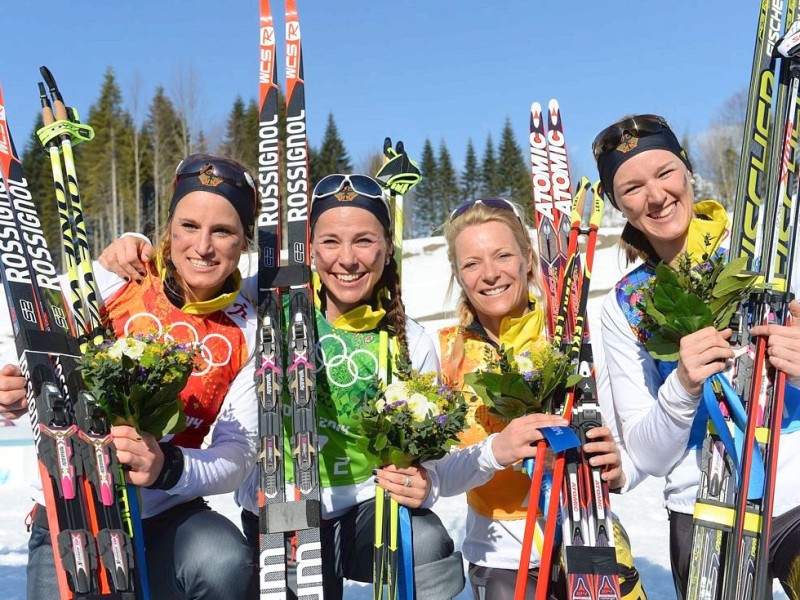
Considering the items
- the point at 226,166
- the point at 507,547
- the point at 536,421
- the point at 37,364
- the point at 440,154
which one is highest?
the point at 440,154

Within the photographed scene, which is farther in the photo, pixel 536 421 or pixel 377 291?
pixel 377 291

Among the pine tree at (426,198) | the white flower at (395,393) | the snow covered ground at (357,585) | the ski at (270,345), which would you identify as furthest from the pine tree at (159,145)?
the white flower at (395,393)

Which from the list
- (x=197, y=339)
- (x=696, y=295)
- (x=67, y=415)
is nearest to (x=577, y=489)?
(x=696, y=295)

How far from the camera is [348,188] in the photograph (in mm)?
2852

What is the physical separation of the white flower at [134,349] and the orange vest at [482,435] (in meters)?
1.15

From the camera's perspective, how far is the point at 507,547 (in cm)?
255

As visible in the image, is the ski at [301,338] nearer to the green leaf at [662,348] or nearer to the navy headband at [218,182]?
the navy headband at [218,182]

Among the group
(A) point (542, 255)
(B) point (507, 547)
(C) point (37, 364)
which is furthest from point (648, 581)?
(C) point (37, 364)

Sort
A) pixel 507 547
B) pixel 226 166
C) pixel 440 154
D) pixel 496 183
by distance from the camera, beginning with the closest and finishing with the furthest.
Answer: pixel 507 547 → pixel 226 166 → pixel 496 183 → pixel 440 154

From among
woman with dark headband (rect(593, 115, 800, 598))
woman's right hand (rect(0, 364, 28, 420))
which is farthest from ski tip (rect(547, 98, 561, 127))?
woman's right hand (rect(0, 364, 28, 420))

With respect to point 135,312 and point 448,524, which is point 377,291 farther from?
point 448,524

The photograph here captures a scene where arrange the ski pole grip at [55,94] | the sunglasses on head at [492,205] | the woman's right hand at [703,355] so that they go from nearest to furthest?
the woman's right hand at [703,355] → the ski pole grip at [55,94] → the sunglasses on head at [492,205]

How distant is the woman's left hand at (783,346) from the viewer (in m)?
2.11

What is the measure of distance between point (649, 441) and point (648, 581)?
2116 mm
